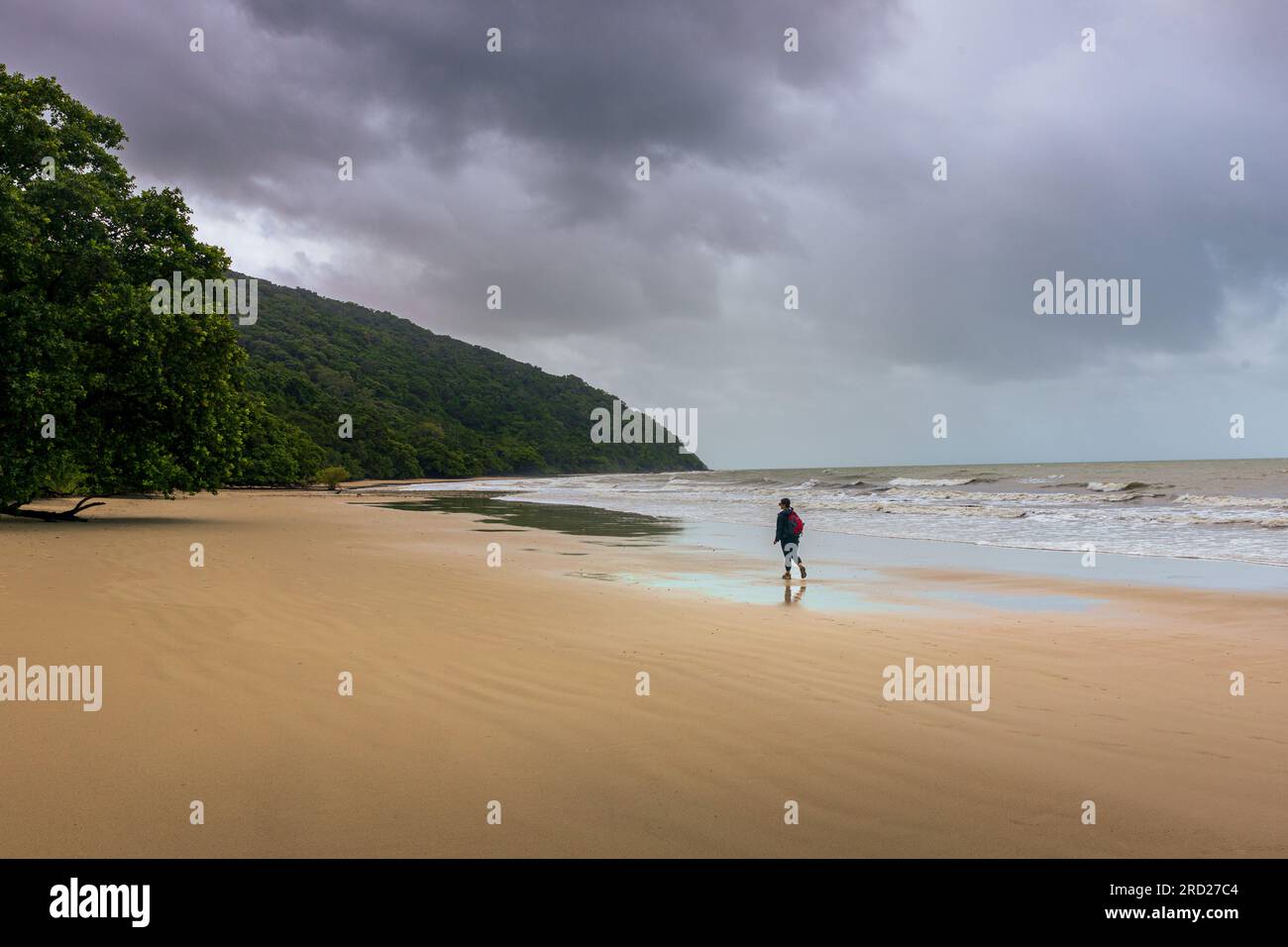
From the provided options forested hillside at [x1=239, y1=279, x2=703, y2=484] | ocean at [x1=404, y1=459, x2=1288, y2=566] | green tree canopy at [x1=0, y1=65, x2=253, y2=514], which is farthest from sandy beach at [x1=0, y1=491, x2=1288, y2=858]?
forested hillside at [x1=239, y1=279, x2=703, y2=484]

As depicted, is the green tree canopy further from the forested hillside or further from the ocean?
the forested hillside

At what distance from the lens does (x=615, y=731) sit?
16.6 ft

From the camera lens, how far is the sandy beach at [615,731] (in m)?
3.62

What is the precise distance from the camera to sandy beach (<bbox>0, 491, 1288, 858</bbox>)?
3.62 metres

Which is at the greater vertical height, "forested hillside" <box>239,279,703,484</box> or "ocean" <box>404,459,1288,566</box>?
"forested hillside" <box>239,279,703,484</box>

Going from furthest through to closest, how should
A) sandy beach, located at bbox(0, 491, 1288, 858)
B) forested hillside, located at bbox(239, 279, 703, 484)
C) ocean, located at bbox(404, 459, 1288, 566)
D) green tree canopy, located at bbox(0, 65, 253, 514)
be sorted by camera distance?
forested hillside, located at bbox(239, 279, 703, 484) → ocean, located at bbox(404, 459, 1288, 566) → green tree canopy, located at bbox(0, 65, 253, 514) → sandy beach, located at bbox(0, 491, 1288, 858)

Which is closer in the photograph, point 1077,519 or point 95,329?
point 95,329

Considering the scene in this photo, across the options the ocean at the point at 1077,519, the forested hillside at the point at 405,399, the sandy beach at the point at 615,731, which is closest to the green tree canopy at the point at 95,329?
the sandy beach at the point at 615,731

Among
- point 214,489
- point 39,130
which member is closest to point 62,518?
point 214,489

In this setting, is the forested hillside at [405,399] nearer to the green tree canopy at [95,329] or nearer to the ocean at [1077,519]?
the green tree canopy at [95,329]

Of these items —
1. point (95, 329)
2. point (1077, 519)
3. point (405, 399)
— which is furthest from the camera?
point (405, 399)

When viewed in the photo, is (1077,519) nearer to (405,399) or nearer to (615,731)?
(615,731)

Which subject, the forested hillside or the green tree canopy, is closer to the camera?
the green tree canopy

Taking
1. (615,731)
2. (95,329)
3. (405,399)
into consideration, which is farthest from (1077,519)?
(405,399)
